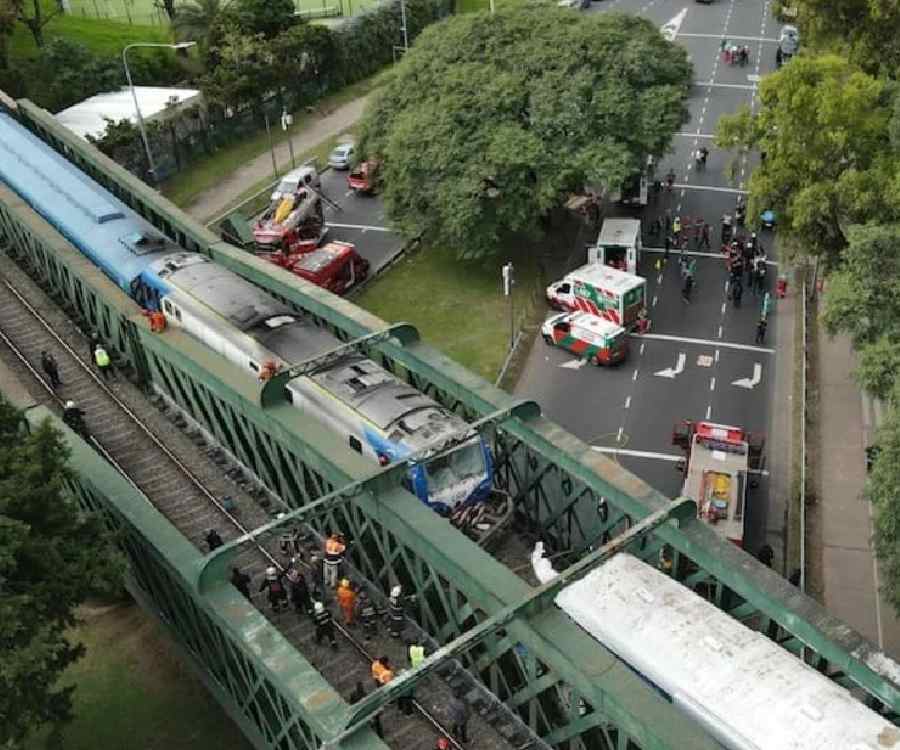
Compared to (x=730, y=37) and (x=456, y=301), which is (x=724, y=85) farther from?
(x=456, y=301)

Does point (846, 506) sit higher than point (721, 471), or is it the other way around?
point (721, 471)

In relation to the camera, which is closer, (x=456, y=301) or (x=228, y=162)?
(x=456, y=301)

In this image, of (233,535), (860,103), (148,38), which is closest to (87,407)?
(233,535)

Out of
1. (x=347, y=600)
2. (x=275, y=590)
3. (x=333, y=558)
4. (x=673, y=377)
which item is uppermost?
(x=333, y=558)

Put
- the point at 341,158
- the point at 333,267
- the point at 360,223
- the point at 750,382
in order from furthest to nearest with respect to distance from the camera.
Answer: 1. the point at 341,158
2. the point at 360,223
3. the point at 333,267
4. the point at 750,382

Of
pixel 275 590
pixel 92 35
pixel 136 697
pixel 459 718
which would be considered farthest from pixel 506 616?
pixel 92 35

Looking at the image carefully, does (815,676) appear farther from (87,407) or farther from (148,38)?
(148,38)

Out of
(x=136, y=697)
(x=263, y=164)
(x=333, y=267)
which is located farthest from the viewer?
(x=263, y=164)
